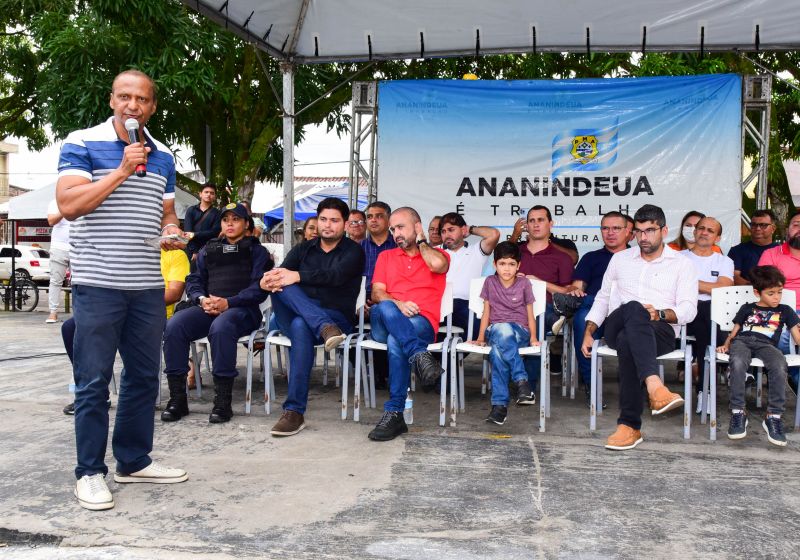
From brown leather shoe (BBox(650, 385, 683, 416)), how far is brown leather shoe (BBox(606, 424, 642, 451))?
17 centimetres

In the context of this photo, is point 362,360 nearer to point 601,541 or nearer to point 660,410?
point 660,410

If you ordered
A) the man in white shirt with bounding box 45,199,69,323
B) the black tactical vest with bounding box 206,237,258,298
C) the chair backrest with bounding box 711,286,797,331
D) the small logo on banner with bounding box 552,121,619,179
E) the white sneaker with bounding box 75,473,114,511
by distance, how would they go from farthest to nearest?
the man in white shirt with bounding box 45,199,69,323, the small logo on banner with bounding box 552,121,619,179, the black tactical vest with bounding box 206,237,258,298, the chair backrest with bounding box 711,286,797,331, the white sneaker with bounding box 75,473,114,511

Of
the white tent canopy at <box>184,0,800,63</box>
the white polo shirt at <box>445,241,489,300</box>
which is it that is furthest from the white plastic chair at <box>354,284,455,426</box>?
the white tent canopy at <box>184,0,800,63</box>

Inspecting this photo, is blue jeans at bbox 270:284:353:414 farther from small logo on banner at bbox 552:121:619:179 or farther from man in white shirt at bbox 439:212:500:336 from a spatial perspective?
small logo on banner at bbox 552:121:619:179

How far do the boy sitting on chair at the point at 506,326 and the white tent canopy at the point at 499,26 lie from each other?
279 cm

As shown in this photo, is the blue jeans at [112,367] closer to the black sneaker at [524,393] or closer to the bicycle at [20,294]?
the black sneaker at [524,393]

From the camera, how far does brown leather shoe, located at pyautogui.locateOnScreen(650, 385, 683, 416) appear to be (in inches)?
159

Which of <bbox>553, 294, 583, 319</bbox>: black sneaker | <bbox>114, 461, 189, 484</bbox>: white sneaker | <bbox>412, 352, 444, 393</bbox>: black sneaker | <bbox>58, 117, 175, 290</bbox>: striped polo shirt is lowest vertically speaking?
<bbox>114, 461, 189, 484</bbox>: white sneaker

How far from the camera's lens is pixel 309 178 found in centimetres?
3475

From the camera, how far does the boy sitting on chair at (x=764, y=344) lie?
4.28 m

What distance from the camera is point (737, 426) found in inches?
169

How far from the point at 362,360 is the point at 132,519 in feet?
7.40

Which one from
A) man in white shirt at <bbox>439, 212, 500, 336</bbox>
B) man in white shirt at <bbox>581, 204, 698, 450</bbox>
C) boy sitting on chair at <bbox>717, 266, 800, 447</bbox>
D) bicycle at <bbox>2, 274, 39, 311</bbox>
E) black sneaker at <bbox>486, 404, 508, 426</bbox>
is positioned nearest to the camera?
man in white shirt at <bbox>581, 204, 698, 450</bbox>

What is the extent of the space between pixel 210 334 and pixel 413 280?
1.36m
